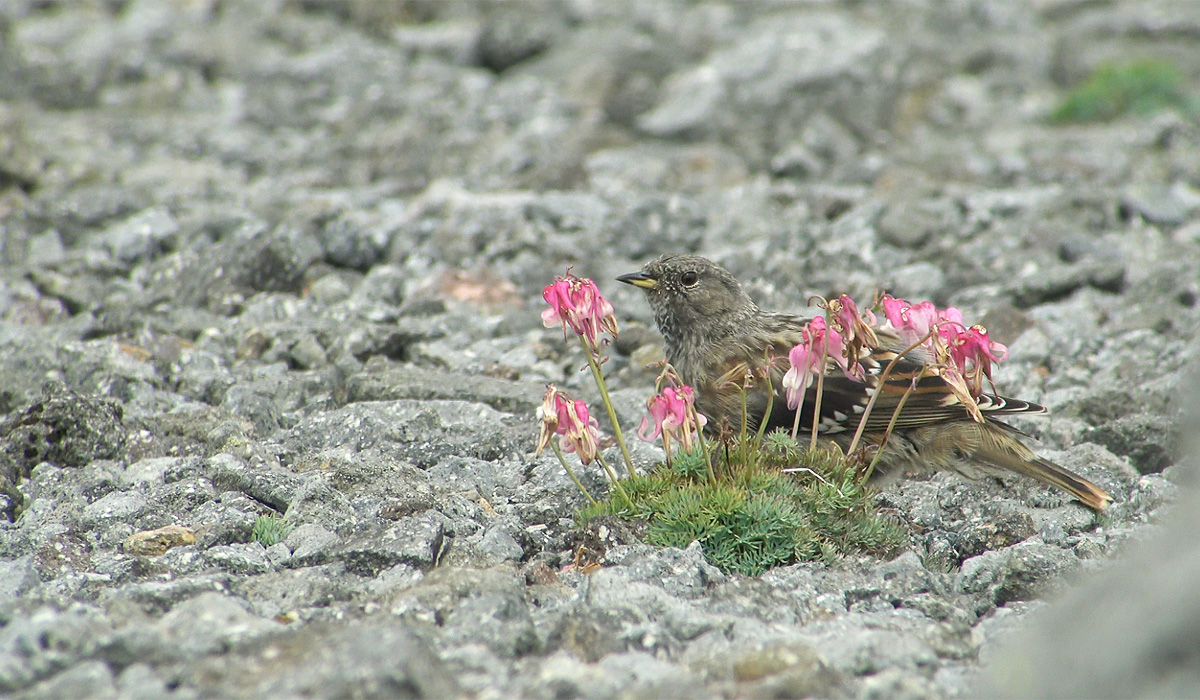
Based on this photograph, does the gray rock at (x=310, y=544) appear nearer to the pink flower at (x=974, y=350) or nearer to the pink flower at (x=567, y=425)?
the pink flower at (x=567, y=425)

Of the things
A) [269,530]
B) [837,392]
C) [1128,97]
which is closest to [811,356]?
[837,392]

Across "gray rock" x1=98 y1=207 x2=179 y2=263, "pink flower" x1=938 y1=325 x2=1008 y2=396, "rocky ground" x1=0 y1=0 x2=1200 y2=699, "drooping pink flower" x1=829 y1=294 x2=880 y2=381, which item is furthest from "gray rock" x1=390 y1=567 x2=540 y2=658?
"gray rock" x1=98 y1=207 x2=179 y2=263

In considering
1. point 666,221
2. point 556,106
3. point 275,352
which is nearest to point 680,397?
point 275,352

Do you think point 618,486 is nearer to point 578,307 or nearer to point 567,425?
point 567,425

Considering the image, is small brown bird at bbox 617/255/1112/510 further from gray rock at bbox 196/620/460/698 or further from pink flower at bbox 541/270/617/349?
gray rock at bbox 196/620/460/698

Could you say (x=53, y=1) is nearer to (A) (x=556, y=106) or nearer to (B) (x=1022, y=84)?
(A) (x=556, y=106)

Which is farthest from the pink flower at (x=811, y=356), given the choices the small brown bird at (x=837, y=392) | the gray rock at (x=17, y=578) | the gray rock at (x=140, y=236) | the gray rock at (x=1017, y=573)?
the gray rock at (x=140, y=236)
